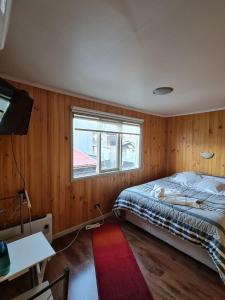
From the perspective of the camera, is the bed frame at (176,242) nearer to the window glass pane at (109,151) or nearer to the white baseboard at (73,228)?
the white baseboard at (73,228)

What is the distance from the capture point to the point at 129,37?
1.20 m

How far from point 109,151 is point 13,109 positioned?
6.06 feet

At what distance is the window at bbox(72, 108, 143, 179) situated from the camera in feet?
8.61

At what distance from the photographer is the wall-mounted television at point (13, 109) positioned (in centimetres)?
143

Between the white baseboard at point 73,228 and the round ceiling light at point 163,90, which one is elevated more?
the round ceiling light at point 163,90

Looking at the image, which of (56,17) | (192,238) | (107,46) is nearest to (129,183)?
(192,238)

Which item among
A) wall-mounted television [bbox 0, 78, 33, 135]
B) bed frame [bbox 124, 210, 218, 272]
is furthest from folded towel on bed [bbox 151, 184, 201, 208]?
wall-mounted television [bbox 0, 78, 33, 135]

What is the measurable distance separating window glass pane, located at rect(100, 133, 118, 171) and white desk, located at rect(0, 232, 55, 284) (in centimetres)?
163

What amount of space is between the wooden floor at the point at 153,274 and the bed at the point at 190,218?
15 centimetres

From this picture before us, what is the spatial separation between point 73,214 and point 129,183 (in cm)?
135

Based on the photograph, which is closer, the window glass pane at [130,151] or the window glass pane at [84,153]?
the window glass pane at [84,153]

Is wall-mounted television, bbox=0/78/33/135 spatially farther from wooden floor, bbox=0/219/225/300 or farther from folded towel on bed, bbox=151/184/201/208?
folded towel on bed, bbox=151/184/201/208

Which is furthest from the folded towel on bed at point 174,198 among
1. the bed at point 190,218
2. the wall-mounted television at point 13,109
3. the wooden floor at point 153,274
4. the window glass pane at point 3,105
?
the window glass pane at point 3,105

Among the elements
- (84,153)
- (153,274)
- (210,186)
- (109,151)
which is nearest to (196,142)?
(210,186)
